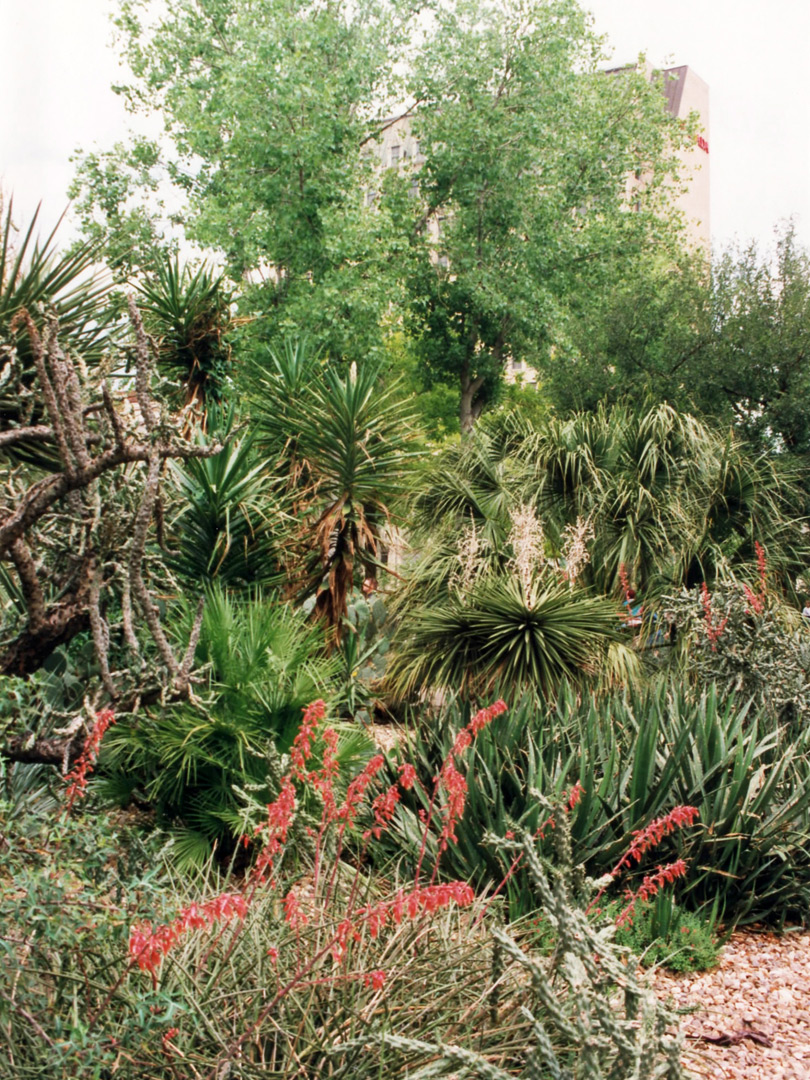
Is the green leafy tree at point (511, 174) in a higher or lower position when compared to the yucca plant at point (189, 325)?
higher

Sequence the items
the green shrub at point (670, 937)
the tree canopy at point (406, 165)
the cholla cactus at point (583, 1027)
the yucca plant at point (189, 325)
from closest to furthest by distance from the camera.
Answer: the cholla cactus at point (583, 1027) < the green shrub at point (670, 937) < the yucca plant at point (189, 325) < the tree canopy at point (406, 165)

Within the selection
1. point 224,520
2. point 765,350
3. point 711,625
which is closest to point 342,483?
point 224,520

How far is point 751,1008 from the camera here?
3928 mm

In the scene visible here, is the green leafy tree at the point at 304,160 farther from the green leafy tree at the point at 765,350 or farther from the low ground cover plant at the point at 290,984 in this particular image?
the low ground cover plant at the point at 290,984

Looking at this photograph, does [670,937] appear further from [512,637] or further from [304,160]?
[304,160]

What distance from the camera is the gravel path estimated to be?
3.46m

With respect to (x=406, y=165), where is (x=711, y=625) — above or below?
below

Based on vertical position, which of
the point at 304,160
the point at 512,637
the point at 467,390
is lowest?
the point at 512,637

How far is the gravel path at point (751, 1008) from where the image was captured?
11.3ft

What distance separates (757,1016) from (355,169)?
20.8 meters

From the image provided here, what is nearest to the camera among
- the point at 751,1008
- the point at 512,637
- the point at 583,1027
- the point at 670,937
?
the point at 583,1027

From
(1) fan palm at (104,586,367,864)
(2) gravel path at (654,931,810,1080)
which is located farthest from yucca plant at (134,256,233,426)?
(2) gravel path at (654,931,810,1080)

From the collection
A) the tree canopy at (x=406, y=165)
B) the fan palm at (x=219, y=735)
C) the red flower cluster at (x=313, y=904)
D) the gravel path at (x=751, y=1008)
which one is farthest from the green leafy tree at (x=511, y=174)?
the red flower cluster at (x=313, y=904)

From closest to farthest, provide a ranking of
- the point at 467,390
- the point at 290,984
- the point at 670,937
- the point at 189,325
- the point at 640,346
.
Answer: the point at 290,984
the point at 670,937
the point at 189,325
the point at 640,346
the point at 467,390
